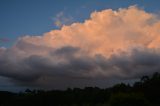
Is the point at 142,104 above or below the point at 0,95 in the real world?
below

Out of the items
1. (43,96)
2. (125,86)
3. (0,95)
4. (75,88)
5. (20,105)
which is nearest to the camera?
(20,105)

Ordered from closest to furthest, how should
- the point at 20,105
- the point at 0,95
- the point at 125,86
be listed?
the point at 20,105
the point at 125,86
the point at 0,95

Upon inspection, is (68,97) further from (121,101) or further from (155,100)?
(121,101)

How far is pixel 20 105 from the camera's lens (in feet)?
287

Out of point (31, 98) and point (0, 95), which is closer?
point (31, 98)

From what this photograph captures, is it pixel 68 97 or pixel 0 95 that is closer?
pixel 68 97

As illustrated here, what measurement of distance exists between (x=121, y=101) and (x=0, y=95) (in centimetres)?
6254

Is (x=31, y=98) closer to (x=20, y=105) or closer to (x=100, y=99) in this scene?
(x=20, y=105)

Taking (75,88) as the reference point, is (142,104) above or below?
below

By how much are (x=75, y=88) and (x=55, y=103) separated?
46105 millimetres

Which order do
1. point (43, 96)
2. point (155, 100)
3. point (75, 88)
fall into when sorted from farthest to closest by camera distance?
1. point (75, 88)
2. point (43, 96)
3. point (155, 100)

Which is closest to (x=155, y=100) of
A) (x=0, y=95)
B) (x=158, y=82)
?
(x=158, y=82)

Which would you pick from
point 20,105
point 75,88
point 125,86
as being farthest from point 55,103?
point 75,88

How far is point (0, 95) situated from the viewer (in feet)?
376
